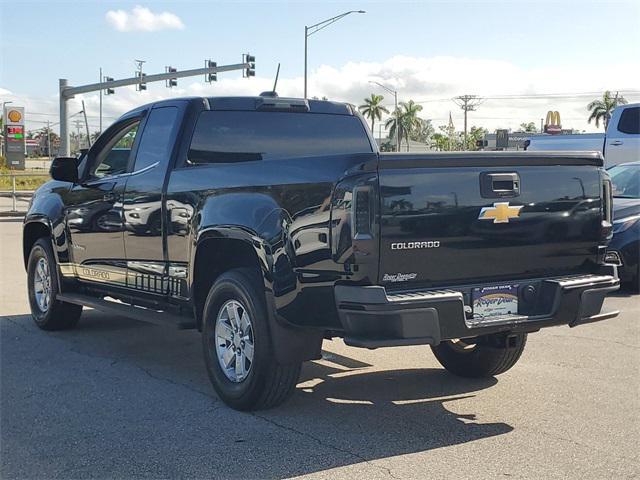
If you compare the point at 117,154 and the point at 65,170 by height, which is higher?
the point at 117,154

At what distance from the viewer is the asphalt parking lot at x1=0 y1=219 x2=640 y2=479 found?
4.21 metres

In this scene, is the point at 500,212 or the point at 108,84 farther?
the point at 108,84

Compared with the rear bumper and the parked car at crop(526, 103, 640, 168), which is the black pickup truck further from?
the parked car at crop(526, 103, 640, 168)

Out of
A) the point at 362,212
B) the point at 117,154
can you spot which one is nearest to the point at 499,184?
the point at 362,212

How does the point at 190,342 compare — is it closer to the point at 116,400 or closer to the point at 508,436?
the point at 116,400

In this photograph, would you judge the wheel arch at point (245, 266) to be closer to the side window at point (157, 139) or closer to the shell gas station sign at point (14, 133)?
the side window at point (157, 139)

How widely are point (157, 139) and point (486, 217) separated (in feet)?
9.53

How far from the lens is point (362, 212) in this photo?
4242mm

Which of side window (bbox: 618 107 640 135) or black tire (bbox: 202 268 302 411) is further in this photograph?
side window (bbox: 618 107 640 135)

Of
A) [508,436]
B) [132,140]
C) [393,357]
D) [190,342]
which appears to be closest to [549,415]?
[508,436]

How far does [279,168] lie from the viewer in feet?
15.6

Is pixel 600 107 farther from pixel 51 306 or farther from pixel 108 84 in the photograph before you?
pixel 51 306

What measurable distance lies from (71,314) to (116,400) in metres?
2.58

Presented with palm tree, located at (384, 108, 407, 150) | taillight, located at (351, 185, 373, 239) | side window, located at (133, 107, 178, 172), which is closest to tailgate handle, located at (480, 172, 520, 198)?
taillight, located at (351, 185, 373, 239)
